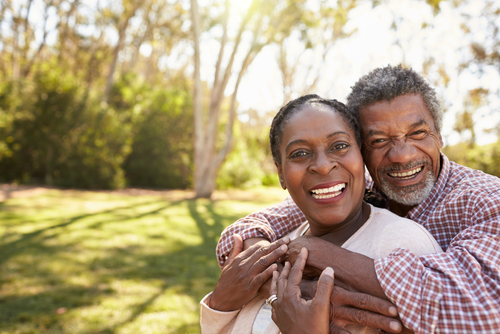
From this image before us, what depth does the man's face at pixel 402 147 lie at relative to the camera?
2.35 metres

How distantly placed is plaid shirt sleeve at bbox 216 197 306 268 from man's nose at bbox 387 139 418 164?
2.36ft

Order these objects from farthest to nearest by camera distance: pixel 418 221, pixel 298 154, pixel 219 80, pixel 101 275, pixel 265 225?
pixel 219 80 → pixel 101 275 → pixel 265 225 → pixel 418 221 → pixel 298 154

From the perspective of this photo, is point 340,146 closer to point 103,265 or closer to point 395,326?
point 395,326

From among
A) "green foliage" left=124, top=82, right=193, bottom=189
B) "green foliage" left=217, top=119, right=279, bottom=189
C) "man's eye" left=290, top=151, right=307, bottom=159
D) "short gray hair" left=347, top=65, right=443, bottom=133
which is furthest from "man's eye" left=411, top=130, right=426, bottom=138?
"green foliage" left=217, top=119, right=279, bottom=189

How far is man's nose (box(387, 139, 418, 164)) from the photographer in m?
2.36

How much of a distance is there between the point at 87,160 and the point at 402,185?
13.4 meters

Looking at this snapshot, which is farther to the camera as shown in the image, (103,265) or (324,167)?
(103,265)

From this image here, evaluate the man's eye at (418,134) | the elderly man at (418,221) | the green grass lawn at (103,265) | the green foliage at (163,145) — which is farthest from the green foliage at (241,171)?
the man's eye at (418,134)

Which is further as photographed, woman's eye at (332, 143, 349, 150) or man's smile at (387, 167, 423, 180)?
man's smile at (387, 167, 423, 180)

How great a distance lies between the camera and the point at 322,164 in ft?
6.31

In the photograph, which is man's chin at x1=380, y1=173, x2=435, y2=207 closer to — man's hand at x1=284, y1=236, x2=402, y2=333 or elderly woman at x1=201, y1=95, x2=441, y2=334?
elderly woman at x1=201, y1=95, x2=441, y2=334

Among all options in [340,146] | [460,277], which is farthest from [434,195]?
[460,277]

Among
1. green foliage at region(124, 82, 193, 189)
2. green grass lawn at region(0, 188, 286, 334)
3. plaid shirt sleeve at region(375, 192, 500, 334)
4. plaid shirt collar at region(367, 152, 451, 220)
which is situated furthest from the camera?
green foliage at region(124, 82, 193, 189)

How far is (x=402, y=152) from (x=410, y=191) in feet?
0.80
